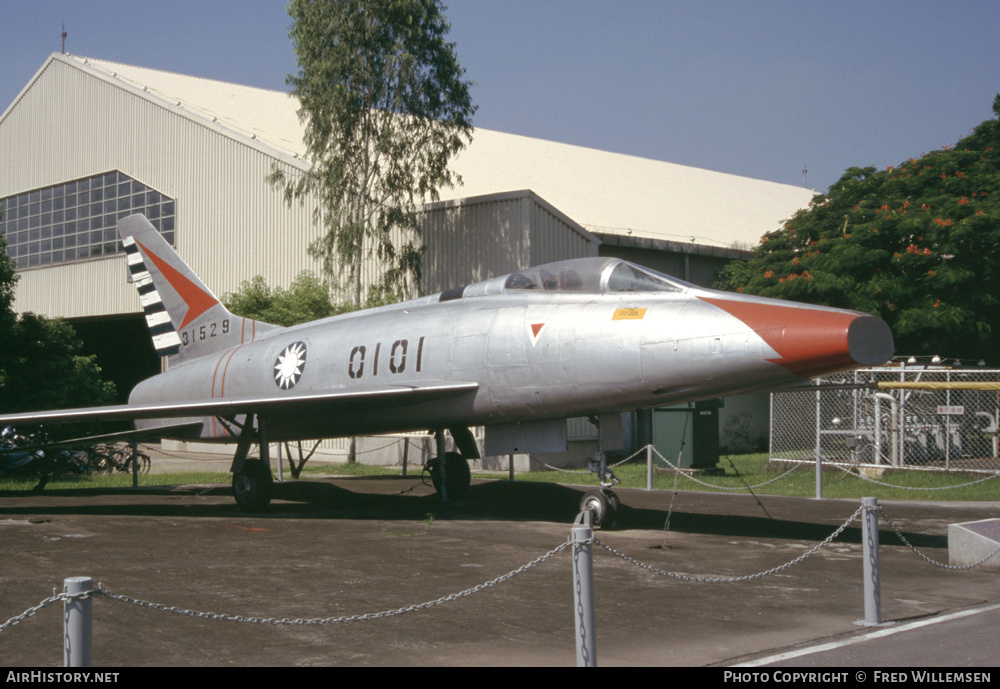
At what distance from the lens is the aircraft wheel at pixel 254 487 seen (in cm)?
1302

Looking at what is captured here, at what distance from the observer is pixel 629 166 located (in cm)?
4138

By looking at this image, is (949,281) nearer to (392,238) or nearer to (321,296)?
(392,238)

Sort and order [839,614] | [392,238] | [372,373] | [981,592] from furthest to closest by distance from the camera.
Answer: [392,238]
[372,373]
[981,592]
[839,614]

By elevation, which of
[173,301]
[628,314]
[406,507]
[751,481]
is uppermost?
[173,301]

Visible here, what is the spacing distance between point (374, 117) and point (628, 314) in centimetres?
1463

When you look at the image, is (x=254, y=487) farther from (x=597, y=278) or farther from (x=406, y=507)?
(x=597, y=278)

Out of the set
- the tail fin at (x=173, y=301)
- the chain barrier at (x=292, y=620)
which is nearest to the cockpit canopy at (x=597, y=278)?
the chain barrier at (x=292, y=620)

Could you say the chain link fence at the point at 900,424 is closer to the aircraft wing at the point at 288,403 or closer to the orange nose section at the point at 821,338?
the orange nose section at the point at 821,338

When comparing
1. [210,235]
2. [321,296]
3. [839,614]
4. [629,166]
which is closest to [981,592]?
[839,614]

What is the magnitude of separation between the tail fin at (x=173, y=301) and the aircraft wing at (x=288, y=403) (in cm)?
351

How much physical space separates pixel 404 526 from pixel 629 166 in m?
32.5

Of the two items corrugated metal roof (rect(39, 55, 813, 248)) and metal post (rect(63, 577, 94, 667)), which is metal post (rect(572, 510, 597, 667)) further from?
corrugated metal roof (rect(39, 55, 813, 248))

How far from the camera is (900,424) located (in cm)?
1836

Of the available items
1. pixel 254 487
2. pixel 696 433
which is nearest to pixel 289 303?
pixel 696 433
